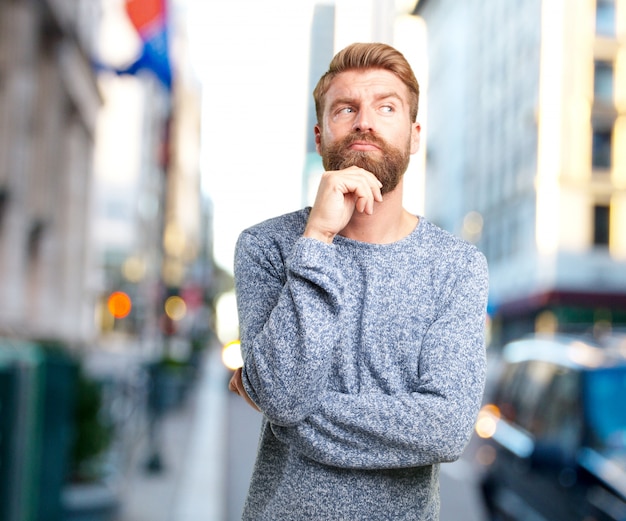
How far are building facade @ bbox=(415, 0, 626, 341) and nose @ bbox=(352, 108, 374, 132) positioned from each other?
1.55 metres

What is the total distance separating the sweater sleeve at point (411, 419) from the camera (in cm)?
213

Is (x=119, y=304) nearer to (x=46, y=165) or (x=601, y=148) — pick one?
(x=46, y=165)

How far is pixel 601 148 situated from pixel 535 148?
11258mm

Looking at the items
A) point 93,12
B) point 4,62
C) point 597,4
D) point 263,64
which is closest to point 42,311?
point 4,62

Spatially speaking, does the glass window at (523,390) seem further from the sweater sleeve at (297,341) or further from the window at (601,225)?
the window at (601,225)

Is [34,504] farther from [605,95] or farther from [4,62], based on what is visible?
[605,95]

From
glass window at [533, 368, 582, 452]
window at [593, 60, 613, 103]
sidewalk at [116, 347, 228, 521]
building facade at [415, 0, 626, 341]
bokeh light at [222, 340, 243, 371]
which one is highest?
window at [593, 60, 613, 103]

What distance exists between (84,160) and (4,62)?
382 inches

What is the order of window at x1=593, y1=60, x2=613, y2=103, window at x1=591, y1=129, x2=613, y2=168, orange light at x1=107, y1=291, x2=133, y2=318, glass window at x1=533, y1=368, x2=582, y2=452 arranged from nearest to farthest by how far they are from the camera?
glass window at x1=533, y1=368, x2=582, y2=452 < window at x1=593, y1=60, x2=613, y2=103 < window at x1=591, y1=129, x2=613, y2=168 < orange light at x1=107, y1=291, x2=133, y2=318

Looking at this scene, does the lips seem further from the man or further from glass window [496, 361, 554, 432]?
glass window [496, 361, 554, 432]

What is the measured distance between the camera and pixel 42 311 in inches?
717


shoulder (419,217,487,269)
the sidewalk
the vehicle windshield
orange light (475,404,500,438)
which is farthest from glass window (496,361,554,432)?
shoulder (419,217,487,269)

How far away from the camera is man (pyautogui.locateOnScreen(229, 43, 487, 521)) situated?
6.98 ft

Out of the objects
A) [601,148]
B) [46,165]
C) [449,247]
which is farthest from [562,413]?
[601,148]
